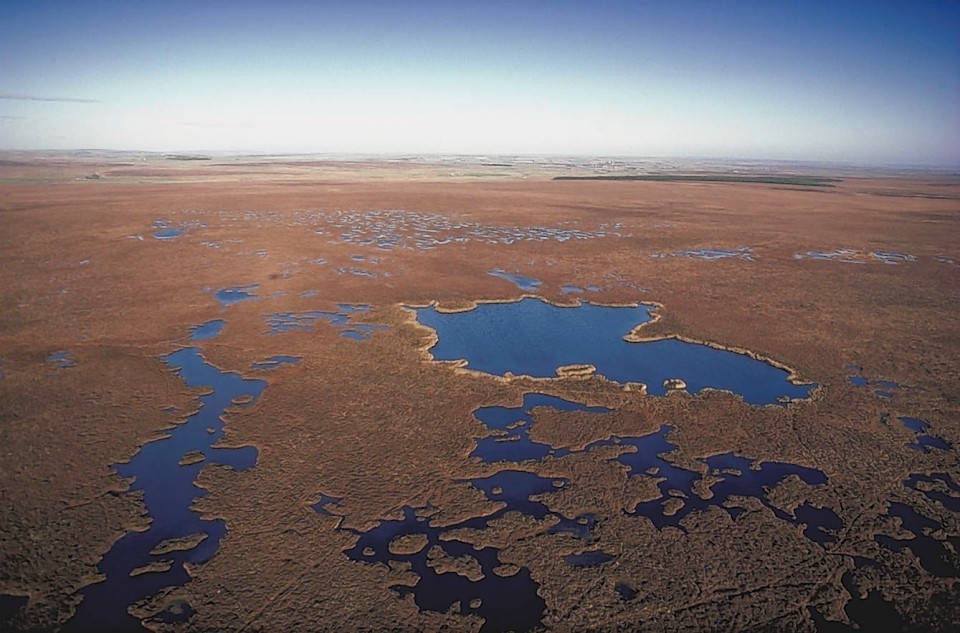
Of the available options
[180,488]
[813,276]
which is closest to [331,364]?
[180,488]

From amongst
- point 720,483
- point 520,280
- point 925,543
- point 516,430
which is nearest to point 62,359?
point 516,430

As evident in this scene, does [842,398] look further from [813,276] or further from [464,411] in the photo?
[813,276]

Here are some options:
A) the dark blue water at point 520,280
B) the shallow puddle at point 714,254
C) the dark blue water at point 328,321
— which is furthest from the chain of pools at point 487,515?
the shallow puddle at point 714,254

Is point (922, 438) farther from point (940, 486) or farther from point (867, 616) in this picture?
point (867, 616)

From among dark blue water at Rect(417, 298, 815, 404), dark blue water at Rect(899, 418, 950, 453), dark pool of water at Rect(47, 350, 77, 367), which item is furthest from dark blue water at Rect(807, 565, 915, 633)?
dark pool of water at Rect(47, 350, 77, 367)

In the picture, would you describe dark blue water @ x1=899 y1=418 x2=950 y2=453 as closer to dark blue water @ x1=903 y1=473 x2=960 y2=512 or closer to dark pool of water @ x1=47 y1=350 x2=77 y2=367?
dark blue water @ x1=903 y1=473 x2=960 y2=512

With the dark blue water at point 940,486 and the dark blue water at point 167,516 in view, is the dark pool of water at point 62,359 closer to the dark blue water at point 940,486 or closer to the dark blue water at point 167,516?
the dark blue water at point 167,516
